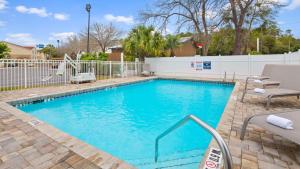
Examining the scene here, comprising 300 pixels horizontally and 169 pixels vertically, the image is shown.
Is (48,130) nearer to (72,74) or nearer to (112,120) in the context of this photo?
(112,120)

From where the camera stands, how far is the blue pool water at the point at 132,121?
3.95 m

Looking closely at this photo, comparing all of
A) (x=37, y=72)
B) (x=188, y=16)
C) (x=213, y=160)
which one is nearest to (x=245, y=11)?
(x=188, y=16)

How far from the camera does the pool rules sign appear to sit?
2.47 meters

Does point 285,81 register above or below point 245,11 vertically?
below

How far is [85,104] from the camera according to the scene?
25.1 ft

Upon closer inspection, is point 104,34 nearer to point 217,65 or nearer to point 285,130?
point 217,65

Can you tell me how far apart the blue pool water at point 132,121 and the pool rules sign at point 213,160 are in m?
0.55

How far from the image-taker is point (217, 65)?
1535cm

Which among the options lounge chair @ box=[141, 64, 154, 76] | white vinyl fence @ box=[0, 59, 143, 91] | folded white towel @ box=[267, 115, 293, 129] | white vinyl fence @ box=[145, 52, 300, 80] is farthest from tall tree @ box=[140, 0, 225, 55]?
folded white towel @ box=[267, 115, 293, 129]

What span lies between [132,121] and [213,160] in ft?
11.6

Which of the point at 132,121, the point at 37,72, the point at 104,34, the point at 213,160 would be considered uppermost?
the point at 104,34

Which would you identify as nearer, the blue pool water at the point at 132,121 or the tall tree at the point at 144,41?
the blue pool water at the point at 132,121

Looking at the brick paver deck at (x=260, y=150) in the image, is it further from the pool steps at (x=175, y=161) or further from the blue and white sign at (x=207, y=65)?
the blue and white sign at (x=207, y=65)

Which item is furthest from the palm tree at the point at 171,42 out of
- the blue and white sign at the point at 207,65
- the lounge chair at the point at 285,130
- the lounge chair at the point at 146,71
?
the lounge chair at the point at 285,130
